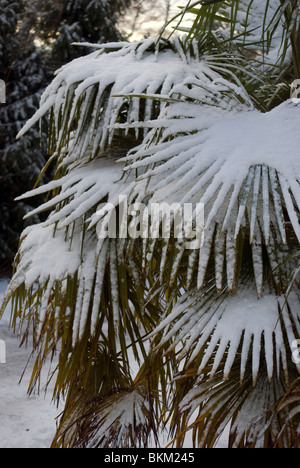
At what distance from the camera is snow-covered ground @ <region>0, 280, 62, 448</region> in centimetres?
223

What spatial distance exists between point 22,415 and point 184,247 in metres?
1.89

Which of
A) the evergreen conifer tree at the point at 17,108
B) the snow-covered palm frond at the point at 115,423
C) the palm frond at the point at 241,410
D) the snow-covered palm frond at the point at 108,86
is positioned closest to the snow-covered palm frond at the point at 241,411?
the palm frond at the point at 241,410

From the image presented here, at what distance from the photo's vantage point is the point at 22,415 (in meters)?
2.44

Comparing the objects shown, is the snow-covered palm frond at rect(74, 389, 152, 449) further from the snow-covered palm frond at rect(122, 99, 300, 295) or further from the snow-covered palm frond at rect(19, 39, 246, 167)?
the snow-covered palm frond at rect(19, 39, 246, 167)

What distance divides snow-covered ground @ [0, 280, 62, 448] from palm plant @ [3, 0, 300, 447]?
880 millimetres

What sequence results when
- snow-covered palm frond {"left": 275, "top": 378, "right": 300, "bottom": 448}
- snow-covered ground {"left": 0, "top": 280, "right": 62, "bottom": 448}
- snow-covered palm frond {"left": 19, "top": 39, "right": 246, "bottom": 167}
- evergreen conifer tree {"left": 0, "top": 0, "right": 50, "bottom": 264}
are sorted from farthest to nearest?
evergreen conifer tree {"left": 0, "top": 0, "right": 50, "bottom": 264}
snow-covered ground {"left": 0, "top": 280, "right": 62, "bottom": 448}
snow-covered palm frond {"left": 19, "top": 39, "right": 246, "bottom": 167}
snow-covered palm frond {"left": 275, "top": 378, "right": 300, "bottom": 448}

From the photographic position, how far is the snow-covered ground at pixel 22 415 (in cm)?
223

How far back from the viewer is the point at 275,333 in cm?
92

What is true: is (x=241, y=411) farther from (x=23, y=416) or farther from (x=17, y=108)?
(x=17, y=108)

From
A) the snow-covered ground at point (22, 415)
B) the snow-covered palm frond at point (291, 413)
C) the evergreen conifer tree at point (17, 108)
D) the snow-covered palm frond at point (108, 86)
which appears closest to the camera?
the snow-covered palm frond at point (291, 413)

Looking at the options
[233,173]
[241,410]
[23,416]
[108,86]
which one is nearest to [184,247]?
[233,173]

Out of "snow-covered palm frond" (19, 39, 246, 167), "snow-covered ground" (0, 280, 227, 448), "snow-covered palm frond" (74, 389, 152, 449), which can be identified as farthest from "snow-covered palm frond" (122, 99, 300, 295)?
"snow-covered ground" (0, 280, 227, 448)

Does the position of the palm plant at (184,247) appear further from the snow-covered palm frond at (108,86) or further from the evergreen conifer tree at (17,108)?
the evergreen conifer tree at (17,108)

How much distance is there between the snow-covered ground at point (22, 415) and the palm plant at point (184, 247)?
88 cm
